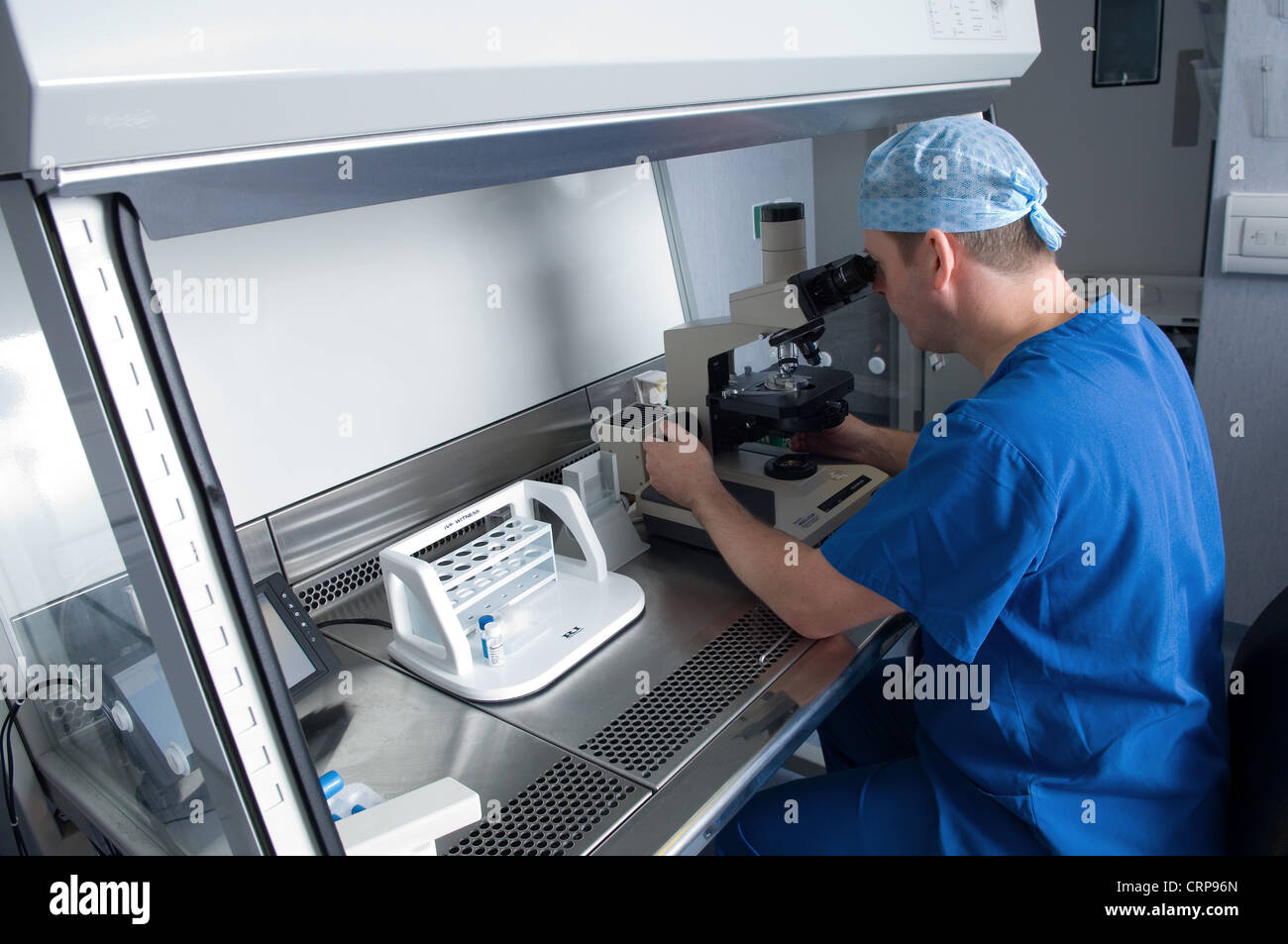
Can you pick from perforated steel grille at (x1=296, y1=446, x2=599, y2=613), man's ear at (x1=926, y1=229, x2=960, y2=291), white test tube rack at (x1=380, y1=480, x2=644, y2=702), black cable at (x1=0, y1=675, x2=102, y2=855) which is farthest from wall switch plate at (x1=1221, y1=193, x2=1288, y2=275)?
black cable at (x1=0, y1=675, x2=102, y2=855)

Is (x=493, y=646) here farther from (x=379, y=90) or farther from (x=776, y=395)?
(x=379, y=90)

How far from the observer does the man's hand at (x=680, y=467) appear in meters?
1.47

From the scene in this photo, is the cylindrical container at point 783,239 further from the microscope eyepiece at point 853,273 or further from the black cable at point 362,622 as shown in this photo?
the black cable at point 362,622

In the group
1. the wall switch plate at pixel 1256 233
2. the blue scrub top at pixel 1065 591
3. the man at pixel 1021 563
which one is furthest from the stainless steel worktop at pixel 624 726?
the wall switch plate at pixel 1256 233

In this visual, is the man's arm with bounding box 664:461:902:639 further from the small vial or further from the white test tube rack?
the small vial

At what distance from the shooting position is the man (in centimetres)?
109

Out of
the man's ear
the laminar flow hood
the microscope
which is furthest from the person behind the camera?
the microscope

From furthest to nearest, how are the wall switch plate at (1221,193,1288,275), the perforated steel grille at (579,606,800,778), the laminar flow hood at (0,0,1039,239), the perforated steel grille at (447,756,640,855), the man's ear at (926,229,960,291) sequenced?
the wall switch plate at (1221,193,1288,275)
the man's ear at (926,229,960,291)
the perforated steel grille at (579,606,800,778)
the perforated steel grille at (447,756,640,855)
the laminar flow hood at (0,0,1039,239)

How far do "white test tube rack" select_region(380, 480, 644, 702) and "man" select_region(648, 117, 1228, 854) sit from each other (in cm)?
24

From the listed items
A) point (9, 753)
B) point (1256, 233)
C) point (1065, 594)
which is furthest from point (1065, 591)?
point (1256, 233)

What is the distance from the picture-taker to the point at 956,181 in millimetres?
1215

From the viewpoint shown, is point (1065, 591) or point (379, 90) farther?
point (1065, 591)

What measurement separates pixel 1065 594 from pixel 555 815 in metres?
0.69
